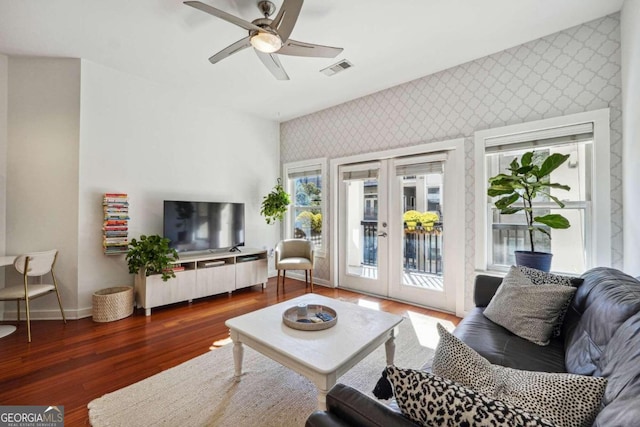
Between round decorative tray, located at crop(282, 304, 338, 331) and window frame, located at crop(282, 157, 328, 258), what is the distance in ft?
8.13

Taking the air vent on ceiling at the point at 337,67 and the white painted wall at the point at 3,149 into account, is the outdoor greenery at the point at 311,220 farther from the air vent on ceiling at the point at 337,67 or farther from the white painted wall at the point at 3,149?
the white painted wall at the point at 3,149

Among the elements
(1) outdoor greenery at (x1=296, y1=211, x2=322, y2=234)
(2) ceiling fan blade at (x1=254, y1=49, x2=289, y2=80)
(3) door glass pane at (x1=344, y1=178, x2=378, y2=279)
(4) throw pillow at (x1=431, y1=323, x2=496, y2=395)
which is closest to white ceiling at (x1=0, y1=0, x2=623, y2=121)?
(2) ceiling fan blade at (x1=254, y1=49, x2=289, y2=80)

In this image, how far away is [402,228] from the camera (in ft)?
12.5

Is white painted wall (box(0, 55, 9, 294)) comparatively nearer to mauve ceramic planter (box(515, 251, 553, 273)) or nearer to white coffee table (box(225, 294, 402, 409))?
white coffee table (box(225, 294, 402, 409))

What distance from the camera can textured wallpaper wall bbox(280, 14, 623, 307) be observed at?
241 centimetres

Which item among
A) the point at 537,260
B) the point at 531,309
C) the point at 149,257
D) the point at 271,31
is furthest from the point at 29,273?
the point at 537,260

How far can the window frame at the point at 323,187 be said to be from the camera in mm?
4613

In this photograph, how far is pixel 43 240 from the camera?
10.3 feet

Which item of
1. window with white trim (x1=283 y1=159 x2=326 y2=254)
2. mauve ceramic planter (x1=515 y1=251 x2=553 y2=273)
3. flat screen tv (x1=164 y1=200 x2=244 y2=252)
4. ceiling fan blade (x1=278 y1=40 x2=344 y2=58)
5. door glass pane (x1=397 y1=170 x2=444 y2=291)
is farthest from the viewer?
window with white trim (x1=283 y1=159 x2=326 y2=254)

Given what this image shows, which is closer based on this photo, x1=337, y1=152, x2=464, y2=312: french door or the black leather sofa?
the black leather sofa

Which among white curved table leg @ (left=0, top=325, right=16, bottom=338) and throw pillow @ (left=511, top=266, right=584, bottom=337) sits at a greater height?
throw pillow @ (left=511, top=266, right=584, bottom=337)

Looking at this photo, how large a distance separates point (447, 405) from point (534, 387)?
1.39ft

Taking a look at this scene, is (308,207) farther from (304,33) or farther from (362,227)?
(304,33)

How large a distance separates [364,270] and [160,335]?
9.04 feet
